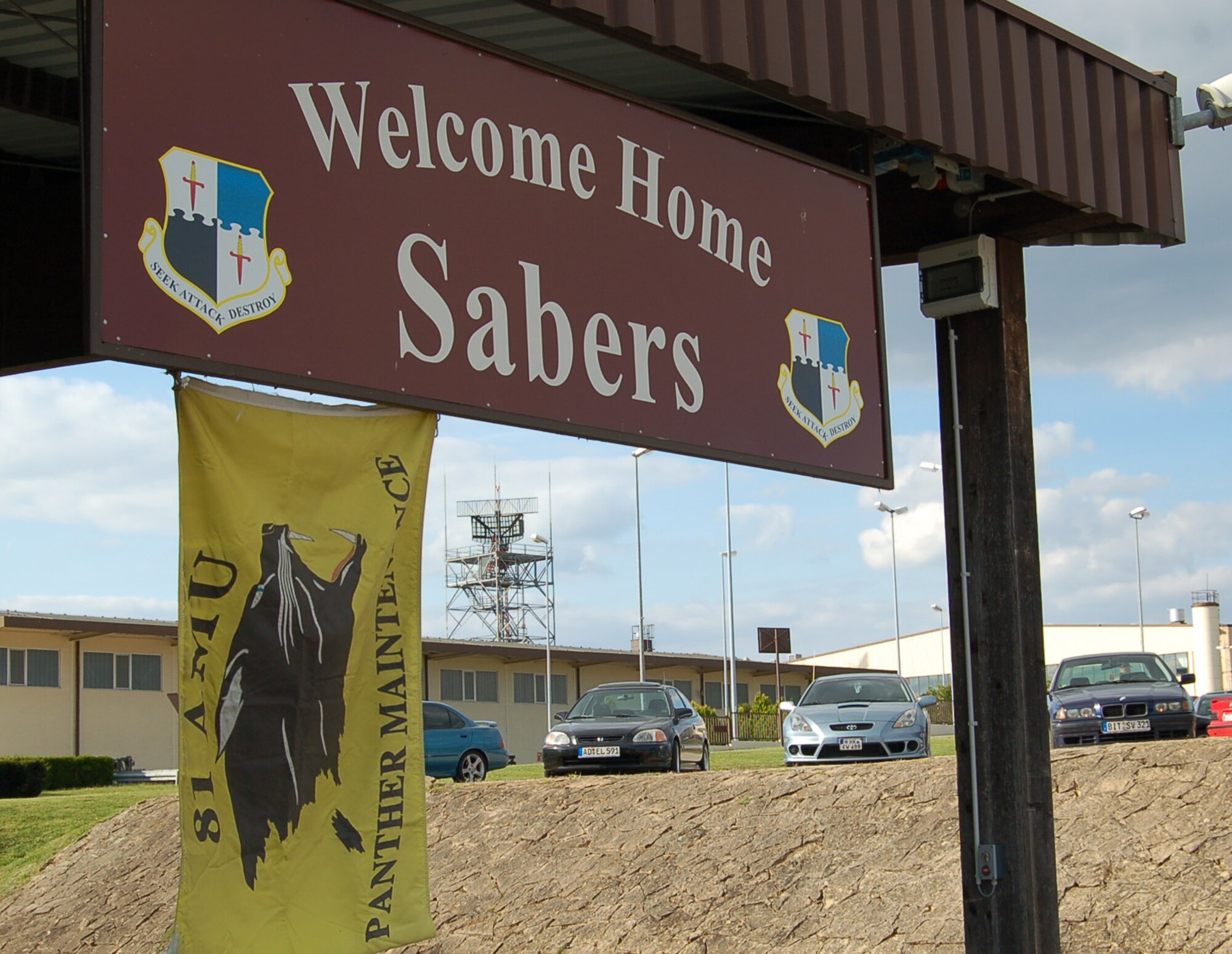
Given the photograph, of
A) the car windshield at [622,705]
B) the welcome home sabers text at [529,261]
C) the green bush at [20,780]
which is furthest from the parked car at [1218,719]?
the green bush at [20,780]

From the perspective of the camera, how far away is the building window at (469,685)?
49.0 meters

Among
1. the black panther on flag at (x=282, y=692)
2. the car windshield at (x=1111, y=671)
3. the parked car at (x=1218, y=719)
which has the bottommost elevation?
the parked car at (x=1218, y=719)

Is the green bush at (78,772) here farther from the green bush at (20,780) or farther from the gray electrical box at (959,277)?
the gray electrical box at (959,277)

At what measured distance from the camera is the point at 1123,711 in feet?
61.9

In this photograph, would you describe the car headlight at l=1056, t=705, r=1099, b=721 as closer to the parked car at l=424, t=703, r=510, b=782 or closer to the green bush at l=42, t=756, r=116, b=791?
the parked car at l=424, t=703, r=510, b=782

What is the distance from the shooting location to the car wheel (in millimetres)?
23297

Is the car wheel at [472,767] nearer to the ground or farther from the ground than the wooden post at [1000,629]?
nearer to the ground

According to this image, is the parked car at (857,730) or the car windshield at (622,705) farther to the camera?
the car windshield at (622,705)

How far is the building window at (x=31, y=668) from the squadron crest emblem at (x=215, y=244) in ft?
125

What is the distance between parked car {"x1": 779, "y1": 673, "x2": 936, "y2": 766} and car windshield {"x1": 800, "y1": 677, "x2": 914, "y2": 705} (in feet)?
0.07

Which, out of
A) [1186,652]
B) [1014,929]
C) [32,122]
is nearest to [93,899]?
[32,122]

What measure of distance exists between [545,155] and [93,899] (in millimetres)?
11403

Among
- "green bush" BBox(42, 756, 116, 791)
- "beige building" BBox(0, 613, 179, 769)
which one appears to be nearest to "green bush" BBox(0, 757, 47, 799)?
"green bush" BBox(42, 756, 116, 791)

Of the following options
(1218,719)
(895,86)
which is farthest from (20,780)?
(895,86)
